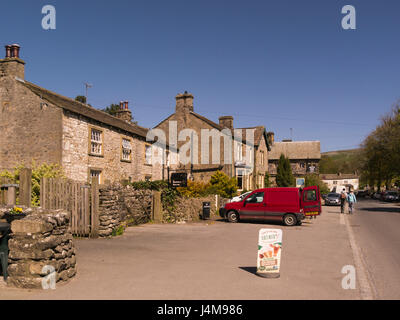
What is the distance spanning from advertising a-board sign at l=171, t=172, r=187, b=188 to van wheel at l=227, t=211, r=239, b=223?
2903mm

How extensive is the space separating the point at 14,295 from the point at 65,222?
1.56m

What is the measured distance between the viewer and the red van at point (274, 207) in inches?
643

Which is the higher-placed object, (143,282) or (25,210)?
(25,210)

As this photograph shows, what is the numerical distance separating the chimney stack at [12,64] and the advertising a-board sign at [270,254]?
1660 centimetres

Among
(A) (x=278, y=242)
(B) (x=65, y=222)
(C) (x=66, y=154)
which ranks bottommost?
(A) (x=278, y=242)

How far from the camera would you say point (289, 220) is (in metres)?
16.5

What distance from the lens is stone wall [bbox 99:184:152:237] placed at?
38.9 ft

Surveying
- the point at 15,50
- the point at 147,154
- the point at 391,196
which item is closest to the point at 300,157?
the point at 391,196

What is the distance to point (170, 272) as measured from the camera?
7270 mm

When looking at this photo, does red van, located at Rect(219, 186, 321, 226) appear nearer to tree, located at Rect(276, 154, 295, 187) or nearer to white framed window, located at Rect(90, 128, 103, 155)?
white framed window, located at Rect(90, 128, 103, 155)

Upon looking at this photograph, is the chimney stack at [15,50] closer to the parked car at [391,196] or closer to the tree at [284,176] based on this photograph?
the tree at [284,176]

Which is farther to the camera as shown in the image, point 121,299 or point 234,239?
point 234,239
